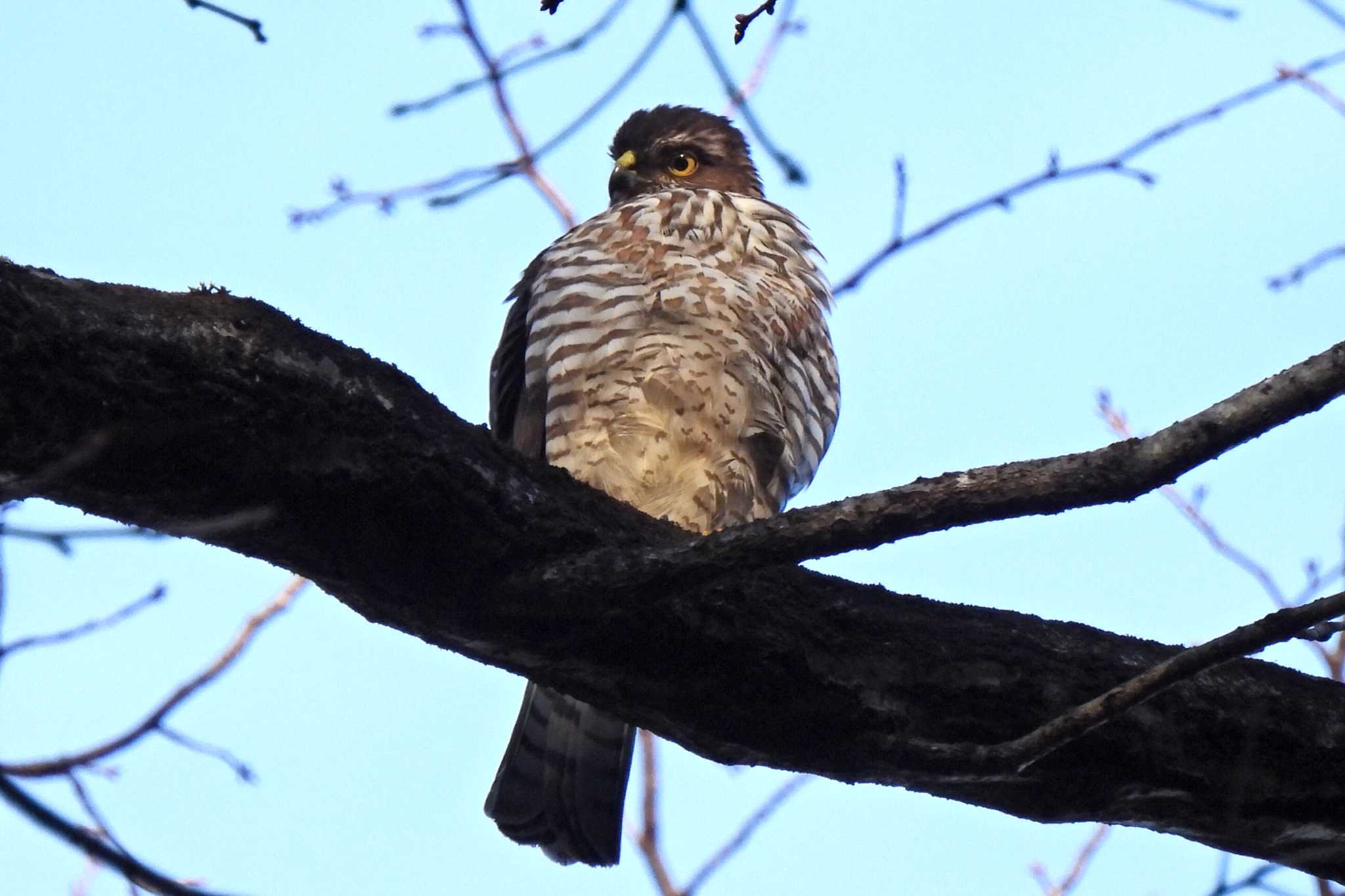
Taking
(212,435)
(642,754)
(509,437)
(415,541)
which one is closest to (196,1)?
(212,435)

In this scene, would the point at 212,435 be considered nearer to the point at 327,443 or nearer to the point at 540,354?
the point at 327,443

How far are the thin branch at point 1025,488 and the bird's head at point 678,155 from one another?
3.53m

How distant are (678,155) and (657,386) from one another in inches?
73.8

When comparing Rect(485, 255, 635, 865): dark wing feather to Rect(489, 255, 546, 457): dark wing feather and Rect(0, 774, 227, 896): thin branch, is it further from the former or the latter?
Rect(0, 774, 227, 896): thin branch

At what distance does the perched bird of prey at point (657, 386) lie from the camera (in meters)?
4.31

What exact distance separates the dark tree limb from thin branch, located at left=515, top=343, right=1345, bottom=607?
0.03 feet

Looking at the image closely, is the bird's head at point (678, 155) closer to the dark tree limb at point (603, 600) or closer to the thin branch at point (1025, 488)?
the dark tree limb at point (603, 600)

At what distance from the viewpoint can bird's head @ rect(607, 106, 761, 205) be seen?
612 centimetres

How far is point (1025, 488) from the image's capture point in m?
2.68

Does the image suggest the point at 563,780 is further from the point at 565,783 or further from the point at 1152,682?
the point at 1152,682

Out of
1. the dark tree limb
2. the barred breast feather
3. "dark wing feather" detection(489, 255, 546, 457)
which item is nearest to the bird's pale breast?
the barred breast feather

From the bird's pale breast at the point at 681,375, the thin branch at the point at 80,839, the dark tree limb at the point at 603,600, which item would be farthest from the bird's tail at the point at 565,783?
the thin branch at the point at 80,839

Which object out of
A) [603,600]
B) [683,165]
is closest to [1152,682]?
[603,600]

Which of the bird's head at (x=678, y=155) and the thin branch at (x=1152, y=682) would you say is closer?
the thin branch at (x=1152, y=682)
